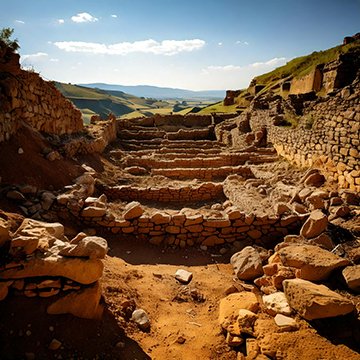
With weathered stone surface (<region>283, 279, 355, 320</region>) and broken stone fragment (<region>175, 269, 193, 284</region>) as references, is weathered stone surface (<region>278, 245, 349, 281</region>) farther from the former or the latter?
Result: broken stone fragment (<region>175, 269, 193, 284</region>)

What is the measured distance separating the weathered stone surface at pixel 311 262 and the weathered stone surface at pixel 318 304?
0.64m

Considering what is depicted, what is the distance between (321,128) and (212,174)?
4940mm

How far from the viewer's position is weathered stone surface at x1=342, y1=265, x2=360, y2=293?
12.4 feet

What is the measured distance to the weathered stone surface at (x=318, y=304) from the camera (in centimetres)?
325

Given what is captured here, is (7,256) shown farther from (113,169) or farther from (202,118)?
(202,118)

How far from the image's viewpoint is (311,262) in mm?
4242

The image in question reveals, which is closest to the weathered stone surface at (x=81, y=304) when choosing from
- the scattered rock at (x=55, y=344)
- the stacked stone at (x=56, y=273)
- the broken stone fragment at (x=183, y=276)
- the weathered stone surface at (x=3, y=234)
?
the stacked stone at (x=56, y=273)

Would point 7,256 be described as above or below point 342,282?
above

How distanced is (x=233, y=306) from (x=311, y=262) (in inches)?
57.1

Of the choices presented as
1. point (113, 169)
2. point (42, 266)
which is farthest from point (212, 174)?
point (42, 266)

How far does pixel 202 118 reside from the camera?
28.4 meters

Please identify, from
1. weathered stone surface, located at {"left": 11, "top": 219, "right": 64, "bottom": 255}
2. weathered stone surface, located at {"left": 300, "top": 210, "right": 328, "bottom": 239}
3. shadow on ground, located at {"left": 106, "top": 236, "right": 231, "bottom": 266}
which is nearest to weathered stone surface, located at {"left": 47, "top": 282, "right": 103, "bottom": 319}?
weathered stone surface, located at {"left": 11, "top": 219, "right": 64, "bottom": 255}

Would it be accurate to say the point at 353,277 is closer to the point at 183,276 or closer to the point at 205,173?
the point at 183,276

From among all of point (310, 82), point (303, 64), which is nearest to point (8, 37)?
point (310, 82)
